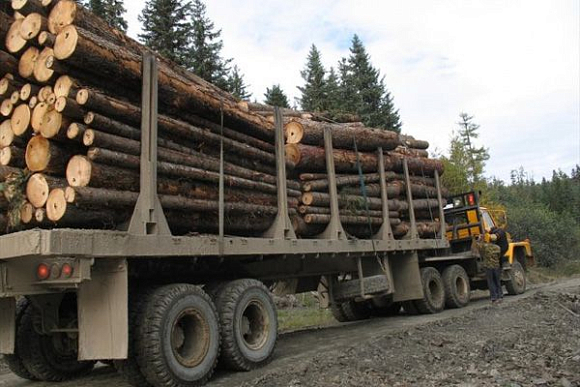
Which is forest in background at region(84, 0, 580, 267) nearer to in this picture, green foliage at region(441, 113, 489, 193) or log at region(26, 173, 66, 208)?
green foliage at region(441, 113, 489, 193)

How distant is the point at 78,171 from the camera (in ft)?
16.4

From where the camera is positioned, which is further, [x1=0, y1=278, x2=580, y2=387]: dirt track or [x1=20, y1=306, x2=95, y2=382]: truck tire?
[x1=20, y1=306, x2=95, y2=382]: truck tire

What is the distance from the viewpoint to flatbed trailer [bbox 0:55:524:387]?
4793 millimetres

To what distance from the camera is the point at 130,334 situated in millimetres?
5168

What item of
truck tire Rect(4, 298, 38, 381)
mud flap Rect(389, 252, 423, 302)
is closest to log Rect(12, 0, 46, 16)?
truck tire Rect(4, 298, 38, 381)

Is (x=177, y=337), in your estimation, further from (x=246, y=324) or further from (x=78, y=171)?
(x=78, y=171)

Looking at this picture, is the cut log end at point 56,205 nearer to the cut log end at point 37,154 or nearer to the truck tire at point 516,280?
the cut log end at point 37,154

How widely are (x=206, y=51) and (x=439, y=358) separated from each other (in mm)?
26179

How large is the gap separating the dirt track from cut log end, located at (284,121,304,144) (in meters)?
3.19

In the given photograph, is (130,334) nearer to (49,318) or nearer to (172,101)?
(49,318)

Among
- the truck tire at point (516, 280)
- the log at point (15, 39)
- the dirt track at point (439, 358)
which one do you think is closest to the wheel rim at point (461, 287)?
the truck tire at point (516, 280)

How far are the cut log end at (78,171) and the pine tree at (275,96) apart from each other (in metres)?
30.7

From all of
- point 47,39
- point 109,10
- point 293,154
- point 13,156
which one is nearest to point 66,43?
point 47,39

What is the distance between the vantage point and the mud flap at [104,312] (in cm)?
479
